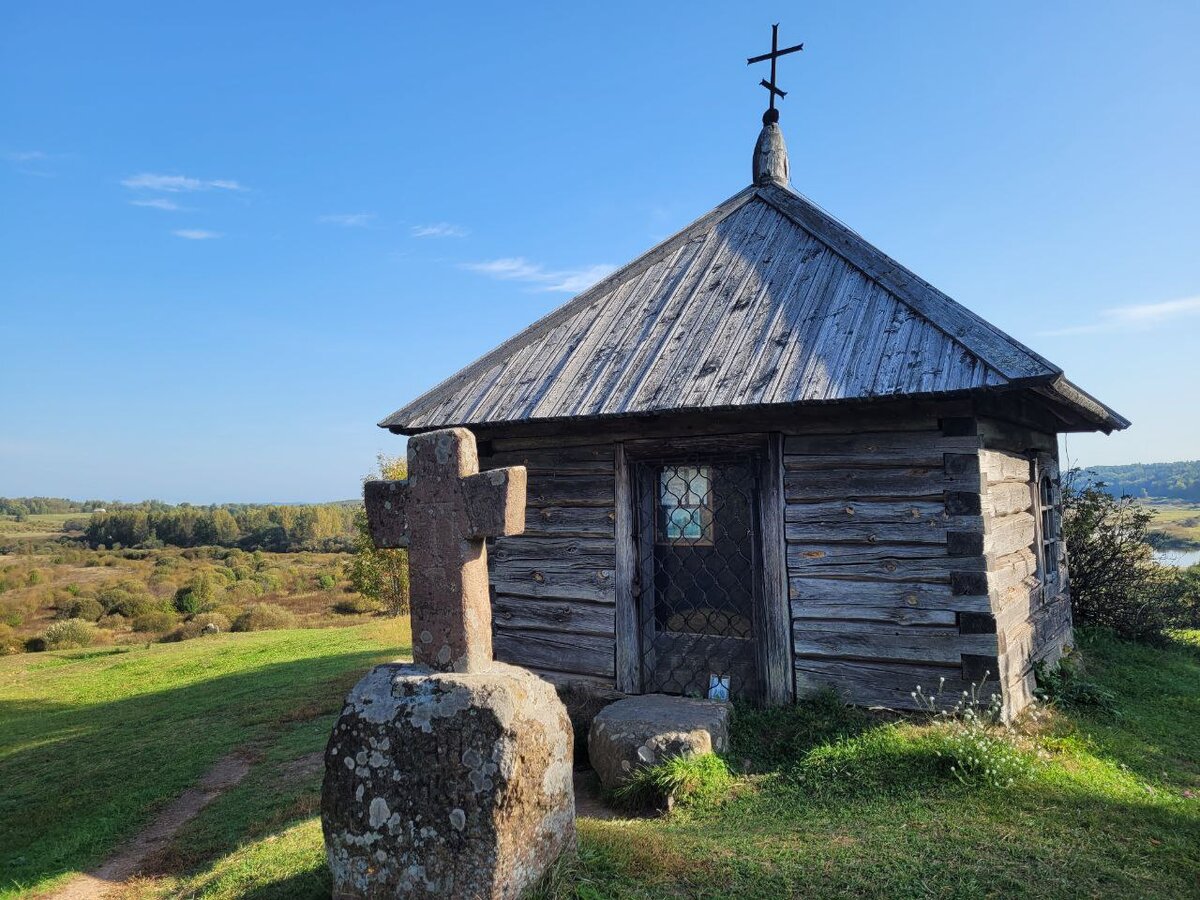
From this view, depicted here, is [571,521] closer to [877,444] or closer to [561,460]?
[561,460]

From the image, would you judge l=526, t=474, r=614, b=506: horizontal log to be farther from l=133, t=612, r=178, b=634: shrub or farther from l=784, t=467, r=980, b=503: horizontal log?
l=133, t=612, r=178, b=634: shrub

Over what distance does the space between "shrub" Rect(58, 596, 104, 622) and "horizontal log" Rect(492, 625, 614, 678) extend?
25351 millimetres

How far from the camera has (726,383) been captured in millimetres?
6402

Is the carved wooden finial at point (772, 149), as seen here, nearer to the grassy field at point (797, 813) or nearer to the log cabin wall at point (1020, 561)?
the log cabin wall at point (1020, 561)

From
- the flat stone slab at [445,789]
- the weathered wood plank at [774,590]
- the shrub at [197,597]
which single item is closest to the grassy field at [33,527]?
the shrub at [197,597]

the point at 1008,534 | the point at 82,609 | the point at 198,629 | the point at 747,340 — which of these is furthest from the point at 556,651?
the point at 82,609

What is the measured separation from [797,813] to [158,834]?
560 centimetres

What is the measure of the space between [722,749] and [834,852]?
1561 mm

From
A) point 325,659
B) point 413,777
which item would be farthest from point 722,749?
point 325,659

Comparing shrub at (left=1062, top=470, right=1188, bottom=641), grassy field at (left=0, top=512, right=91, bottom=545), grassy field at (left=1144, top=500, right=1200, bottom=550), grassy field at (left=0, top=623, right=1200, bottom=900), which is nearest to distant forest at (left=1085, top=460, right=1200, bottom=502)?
grassy field at (left=1144, top=500, right=1200, bottom=550)

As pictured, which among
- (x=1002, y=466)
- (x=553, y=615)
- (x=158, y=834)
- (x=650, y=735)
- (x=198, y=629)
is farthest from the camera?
(x=198, y=629)

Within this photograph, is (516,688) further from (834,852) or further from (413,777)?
(834,852)

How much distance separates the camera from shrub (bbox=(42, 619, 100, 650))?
21094 mm

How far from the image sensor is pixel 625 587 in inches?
277
